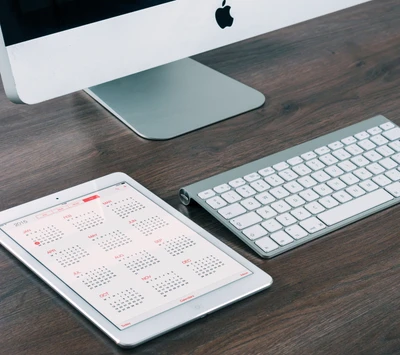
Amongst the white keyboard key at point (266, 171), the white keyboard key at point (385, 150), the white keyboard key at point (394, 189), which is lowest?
the white keyboard key at point (394, 189)

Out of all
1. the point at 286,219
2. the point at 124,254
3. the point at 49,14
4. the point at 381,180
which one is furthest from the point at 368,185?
the point at 49,14

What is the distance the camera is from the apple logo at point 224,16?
102 centimetres

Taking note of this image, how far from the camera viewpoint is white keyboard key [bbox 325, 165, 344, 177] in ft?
2.86

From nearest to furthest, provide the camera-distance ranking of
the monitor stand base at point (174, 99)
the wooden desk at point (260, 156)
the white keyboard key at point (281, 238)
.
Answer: the wooden desk at point (260, 156)
the white keyboard key at point (281, 238)
the monitor stand base at point (174, 99)

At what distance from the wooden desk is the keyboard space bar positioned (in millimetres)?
14

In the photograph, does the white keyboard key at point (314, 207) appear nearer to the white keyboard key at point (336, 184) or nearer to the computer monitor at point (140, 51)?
the white keyboard key at point (336, 184)

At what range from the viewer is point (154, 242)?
30.5 inches

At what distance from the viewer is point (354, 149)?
92cm

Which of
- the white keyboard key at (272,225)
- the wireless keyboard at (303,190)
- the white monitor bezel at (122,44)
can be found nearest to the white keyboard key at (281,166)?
the wireless keyboard at (303,190)

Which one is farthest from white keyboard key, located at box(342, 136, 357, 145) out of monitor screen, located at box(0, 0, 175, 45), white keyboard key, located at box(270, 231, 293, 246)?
monitor screen, located at box(0, 0, 175, 45)

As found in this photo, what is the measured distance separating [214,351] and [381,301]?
6.7 inches

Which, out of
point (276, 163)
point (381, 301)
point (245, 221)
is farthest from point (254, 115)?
point (381, 301)

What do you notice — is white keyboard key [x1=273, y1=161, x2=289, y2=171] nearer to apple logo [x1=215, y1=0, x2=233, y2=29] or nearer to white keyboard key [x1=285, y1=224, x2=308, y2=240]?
white keyboard key [x1=285, y1=224, x2=308, y2=240]

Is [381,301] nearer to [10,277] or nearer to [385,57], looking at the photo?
[10,277]
